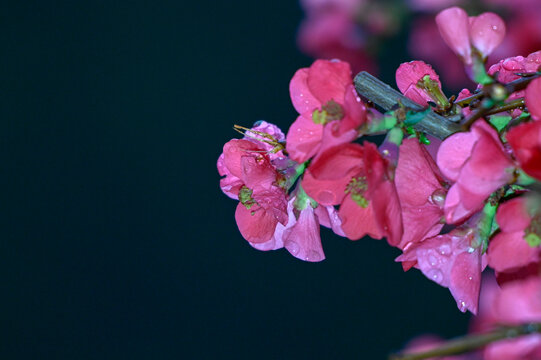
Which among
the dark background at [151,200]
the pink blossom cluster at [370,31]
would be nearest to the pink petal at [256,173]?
the pink blossom cluster at [370,31]

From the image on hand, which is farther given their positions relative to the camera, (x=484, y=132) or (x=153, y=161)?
(x=153, y=161)

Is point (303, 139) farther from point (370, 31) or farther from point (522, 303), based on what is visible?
point (370, 31)

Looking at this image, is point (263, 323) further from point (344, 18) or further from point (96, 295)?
point (344, 18)

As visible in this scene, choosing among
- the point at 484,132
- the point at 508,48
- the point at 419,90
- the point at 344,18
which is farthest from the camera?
the point at 344,18

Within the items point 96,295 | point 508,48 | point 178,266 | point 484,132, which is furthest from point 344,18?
point 96,295

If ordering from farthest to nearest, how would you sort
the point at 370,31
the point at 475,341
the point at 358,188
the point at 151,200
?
the point at 151,200
the point at 370,31
the point at 358,188
the point at 475,341

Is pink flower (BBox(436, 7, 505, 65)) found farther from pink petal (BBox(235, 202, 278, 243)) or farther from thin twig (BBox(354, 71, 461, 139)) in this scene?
pink petal (BBox(235, 202, 278, 243))

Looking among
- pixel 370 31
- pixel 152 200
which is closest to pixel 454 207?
pixel 370 31

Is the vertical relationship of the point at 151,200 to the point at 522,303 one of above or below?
above
